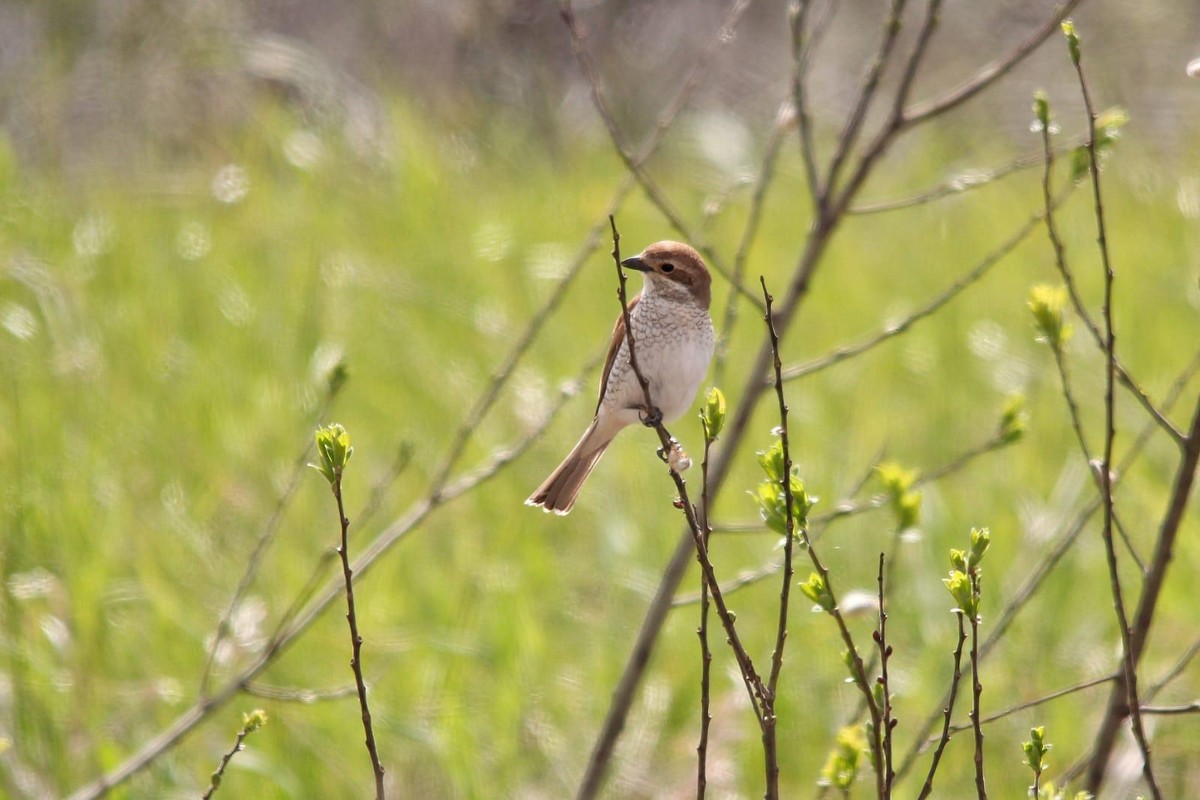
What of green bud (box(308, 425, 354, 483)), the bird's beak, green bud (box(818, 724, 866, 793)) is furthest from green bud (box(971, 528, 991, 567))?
the bird's beak

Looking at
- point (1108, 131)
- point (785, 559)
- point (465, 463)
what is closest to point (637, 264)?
point (1108, 131)

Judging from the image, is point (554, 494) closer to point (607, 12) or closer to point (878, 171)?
point (878, 171)

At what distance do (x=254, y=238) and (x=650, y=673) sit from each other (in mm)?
3570

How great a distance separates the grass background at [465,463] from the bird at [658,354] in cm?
69

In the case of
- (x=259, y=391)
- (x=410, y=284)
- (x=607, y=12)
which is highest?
(x=607, y=12)

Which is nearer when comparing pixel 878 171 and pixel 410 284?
pixel 410 284

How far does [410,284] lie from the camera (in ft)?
23.9

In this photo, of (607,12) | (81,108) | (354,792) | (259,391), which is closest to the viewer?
(354,792)

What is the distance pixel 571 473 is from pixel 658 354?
42 cm

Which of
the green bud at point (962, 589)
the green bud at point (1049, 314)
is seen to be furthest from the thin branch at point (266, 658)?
the green bud at point (962, 589)

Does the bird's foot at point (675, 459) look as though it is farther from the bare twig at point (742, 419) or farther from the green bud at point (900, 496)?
the bare twig at point (742, 419)

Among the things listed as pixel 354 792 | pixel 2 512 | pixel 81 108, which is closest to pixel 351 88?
pixel 81 108

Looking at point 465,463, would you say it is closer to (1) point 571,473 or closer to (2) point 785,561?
(1) point 571,473

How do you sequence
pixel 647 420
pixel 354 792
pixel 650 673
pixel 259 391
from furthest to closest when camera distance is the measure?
pixel 259 391, pixel 650 673, pixel 354 792, pixel 647 420
